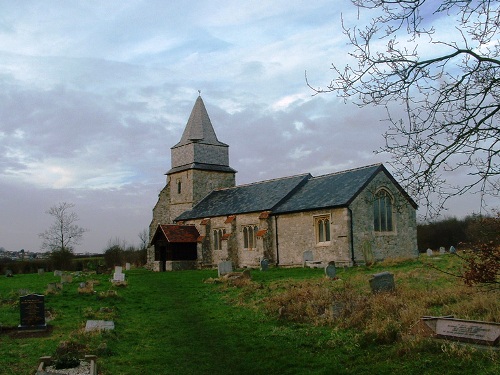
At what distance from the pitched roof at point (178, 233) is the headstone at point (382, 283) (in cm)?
2448

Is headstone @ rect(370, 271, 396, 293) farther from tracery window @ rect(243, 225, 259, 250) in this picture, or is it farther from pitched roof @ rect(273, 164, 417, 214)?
tracery window @ rect(243, 225, 259, 250)

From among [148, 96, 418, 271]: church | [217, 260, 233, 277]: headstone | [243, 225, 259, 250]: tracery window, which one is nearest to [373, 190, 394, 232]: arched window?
[148, 96, 418, 271]: church

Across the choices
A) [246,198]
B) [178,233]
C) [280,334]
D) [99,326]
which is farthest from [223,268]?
[280,334]

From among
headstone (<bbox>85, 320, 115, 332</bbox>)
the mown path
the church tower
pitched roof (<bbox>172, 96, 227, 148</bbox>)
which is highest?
pitched roof (<bbox>172, 96, 227, 148</bbox>)

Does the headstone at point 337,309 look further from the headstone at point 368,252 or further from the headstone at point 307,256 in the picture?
the headstone at point 307,256

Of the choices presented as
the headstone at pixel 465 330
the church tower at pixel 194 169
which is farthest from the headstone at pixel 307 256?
the headstone at pixel 465 330

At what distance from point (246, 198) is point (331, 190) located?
27.5 ft

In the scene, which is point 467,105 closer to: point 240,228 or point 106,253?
point 240,228

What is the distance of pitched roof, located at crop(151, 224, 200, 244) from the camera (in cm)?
3675

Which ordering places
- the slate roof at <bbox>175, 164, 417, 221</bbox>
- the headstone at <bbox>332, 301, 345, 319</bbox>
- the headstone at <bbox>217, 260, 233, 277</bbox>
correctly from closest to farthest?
the headstone at <bbox>332, 301, 345, 319</bbox>, the headstone at <bbox>217, 260, 233, 277</bbox>, the slate roof at <bbox>175, 164, 417, 221</bbox>

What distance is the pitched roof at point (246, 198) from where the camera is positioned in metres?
33.3

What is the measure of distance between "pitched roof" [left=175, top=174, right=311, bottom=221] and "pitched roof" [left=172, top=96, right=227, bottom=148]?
4.85m

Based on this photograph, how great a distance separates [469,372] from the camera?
747 centimetres

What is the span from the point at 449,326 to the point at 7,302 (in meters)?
15.1
